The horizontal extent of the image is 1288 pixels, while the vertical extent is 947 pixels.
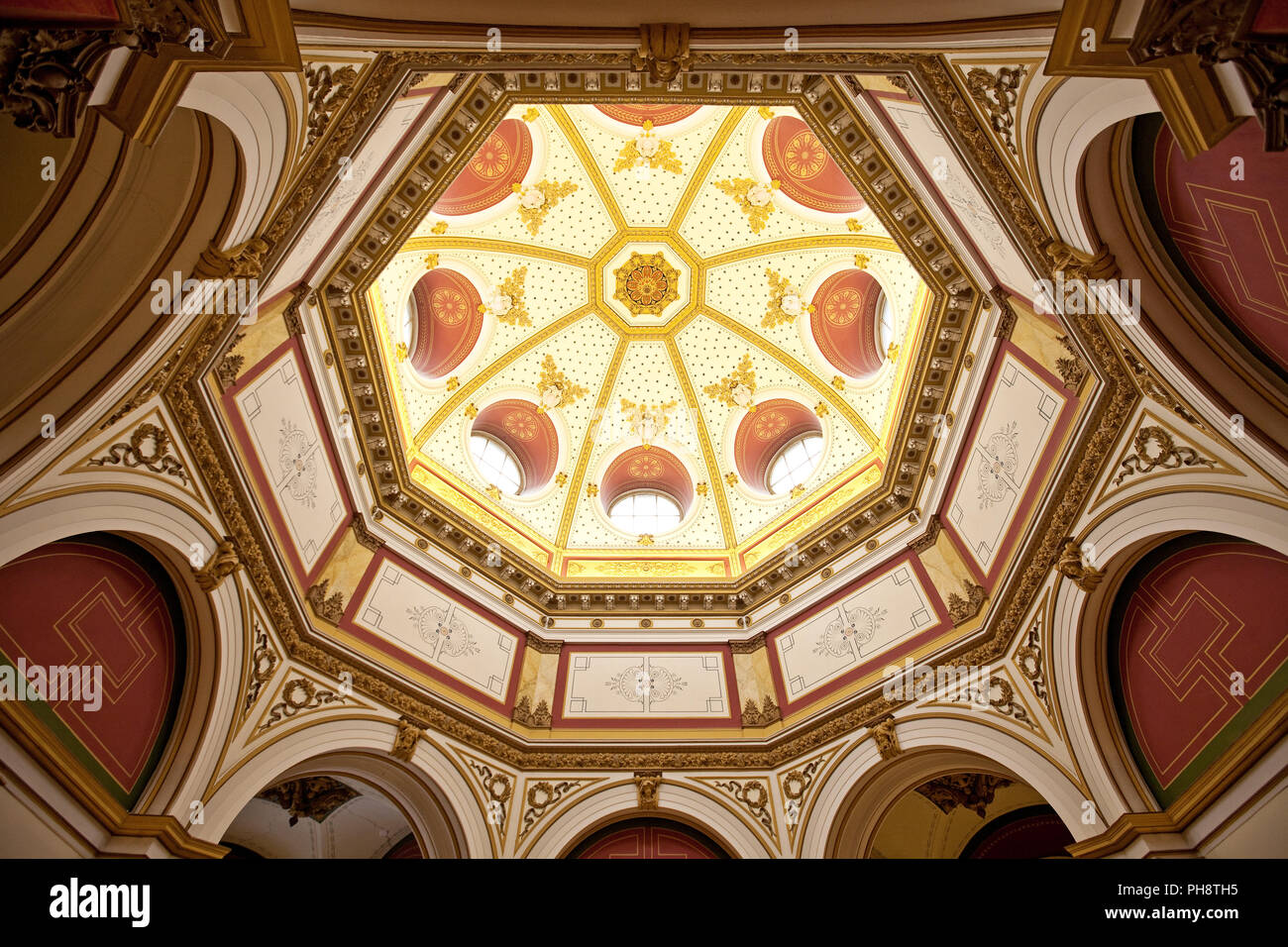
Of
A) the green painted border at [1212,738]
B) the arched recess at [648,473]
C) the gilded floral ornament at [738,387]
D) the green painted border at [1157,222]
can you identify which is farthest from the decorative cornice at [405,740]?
the green painted border at [1157,222]

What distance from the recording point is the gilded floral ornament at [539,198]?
1625 centimetres

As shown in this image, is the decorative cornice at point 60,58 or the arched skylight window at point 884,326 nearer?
the decorative cornice at point 60,58

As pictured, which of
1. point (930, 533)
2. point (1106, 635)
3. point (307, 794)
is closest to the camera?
point (1106, 635)

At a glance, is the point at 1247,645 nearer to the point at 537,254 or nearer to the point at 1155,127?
the point at 1155,127

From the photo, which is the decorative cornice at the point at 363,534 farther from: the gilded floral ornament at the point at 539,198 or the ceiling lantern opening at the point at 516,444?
the gilded floral ornament at the point at 539,198

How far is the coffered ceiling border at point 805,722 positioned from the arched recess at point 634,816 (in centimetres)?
43

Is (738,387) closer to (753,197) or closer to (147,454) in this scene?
(753,197)

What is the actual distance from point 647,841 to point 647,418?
9193mm

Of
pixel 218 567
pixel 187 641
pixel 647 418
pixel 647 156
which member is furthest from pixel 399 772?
pixel 647 156

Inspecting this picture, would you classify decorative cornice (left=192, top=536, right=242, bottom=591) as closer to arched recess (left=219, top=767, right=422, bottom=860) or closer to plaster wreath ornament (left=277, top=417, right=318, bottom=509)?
plaster wreath ornament (left=277, top=417, right=318, bottom=509)

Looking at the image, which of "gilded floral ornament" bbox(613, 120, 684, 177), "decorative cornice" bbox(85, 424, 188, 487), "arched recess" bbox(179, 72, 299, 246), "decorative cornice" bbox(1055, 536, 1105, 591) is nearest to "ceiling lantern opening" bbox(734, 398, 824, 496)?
"gilded floral ornament" bbox(613, 120, 684, 177)

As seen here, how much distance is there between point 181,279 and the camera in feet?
22.4

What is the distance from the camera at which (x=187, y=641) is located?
30.2 feet
